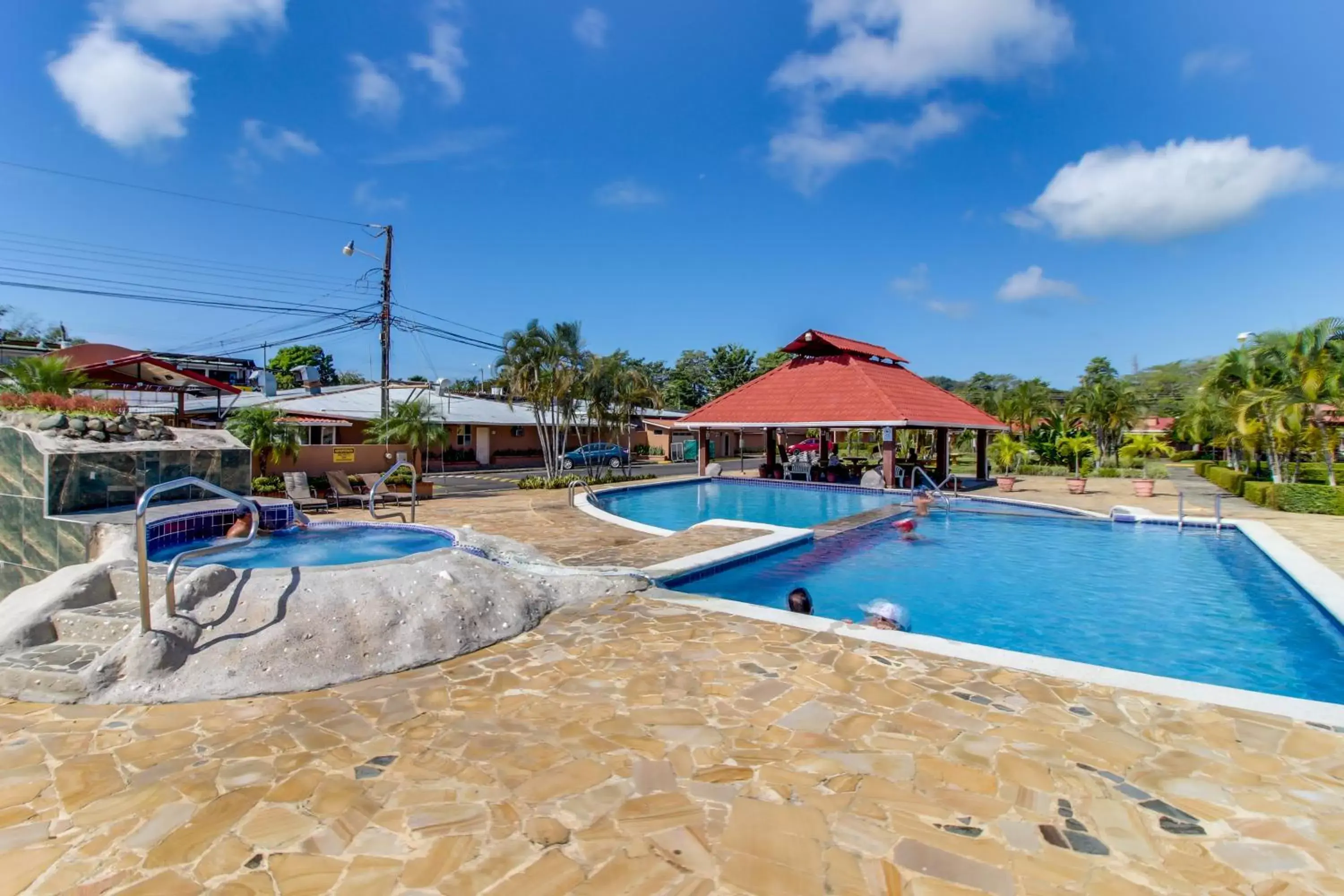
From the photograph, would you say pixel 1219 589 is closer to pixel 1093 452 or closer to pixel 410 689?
pixel 410 689

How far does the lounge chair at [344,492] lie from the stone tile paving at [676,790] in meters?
12.0

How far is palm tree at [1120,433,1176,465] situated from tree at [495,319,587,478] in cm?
Result: 2918

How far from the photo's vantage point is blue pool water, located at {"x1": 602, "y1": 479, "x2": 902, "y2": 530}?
1716 cm

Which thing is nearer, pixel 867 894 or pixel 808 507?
pixel 867 894

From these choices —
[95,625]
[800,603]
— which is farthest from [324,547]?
[800,603]

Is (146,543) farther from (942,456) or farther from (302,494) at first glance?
(942,456)

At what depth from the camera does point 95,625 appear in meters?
5.34

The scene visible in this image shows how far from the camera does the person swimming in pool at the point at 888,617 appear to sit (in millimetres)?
6965

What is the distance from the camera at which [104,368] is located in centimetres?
1514

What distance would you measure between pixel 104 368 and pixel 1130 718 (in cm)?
1979

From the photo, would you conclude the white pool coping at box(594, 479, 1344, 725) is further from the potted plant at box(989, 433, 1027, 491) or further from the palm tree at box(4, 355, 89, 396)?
the potted plant at box(989, 433, 1027, 491)

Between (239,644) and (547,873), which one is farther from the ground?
(239,644)

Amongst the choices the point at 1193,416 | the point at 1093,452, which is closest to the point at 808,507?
the point at 1093,452

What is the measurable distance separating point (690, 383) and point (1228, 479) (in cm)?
4681
